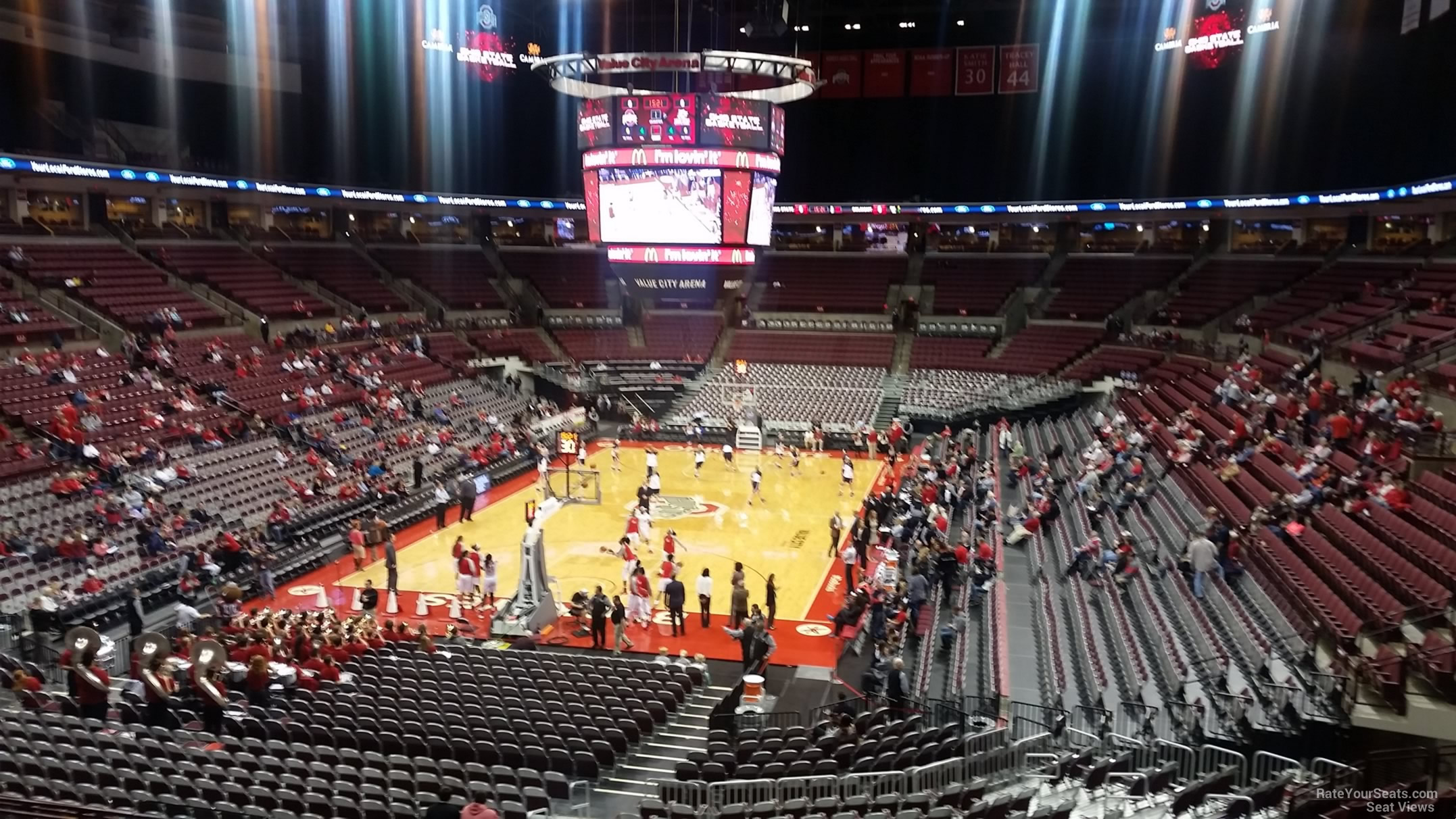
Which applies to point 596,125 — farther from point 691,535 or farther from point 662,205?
point 691,535

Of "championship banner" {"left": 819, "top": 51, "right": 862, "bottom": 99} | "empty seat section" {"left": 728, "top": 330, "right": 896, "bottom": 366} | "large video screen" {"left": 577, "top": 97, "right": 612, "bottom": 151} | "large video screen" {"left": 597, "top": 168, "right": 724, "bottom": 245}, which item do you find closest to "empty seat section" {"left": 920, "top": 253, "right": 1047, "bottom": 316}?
"empty seat section" {"left": 728, "top": 330, "right": 896, "bottom": 366}

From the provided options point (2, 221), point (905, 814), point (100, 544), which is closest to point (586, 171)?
point (100, 544)

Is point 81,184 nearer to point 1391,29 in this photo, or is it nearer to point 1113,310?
point 1113,310

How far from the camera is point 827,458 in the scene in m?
32.4

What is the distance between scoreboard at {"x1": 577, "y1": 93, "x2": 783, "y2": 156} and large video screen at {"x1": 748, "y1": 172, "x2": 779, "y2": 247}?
804mm

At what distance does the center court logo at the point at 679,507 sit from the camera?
976 inches

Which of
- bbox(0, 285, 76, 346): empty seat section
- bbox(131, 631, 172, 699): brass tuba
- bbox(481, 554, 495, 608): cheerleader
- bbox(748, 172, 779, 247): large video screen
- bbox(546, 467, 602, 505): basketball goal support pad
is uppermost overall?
bbox(748, 172, 779, 247): large video screen

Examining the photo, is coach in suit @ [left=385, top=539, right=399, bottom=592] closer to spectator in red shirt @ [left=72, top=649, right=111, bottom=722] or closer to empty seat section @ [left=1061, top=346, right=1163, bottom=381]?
spectator in red shirt @ [left=72, top=649, right=111, bottom=722]

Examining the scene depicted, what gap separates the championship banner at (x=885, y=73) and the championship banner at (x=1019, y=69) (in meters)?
3.83

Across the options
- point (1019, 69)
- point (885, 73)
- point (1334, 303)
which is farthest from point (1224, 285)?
point (885, 73)

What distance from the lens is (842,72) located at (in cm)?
3894

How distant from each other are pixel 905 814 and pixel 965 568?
28.6 feet

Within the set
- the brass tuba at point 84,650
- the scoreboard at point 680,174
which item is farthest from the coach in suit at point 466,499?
the brass tuba at point 84,650

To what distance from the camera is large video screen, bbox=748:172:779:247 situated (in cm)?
2203
